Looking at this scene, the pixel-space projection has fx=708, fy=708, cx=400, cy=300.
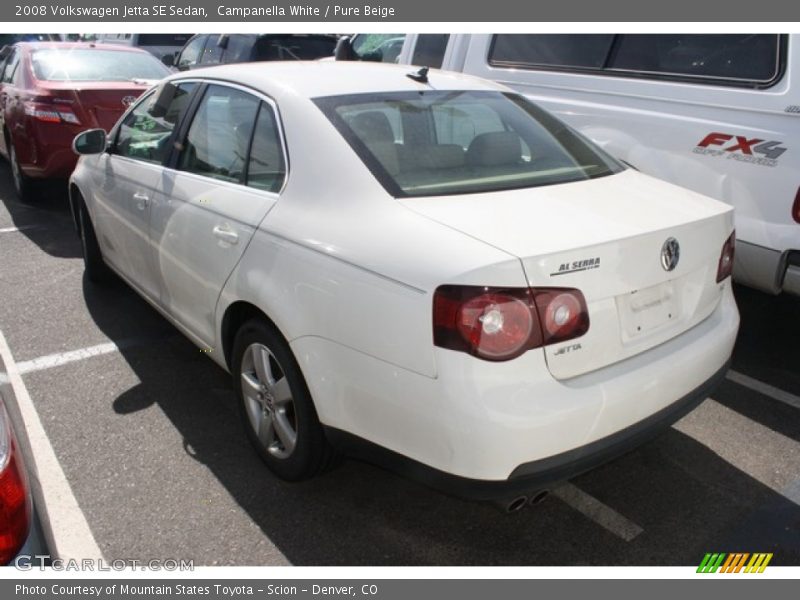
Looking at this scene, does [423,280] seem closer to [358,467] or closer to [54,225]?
[358,467]

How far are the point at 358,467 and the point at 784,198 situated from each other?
2.54 meters

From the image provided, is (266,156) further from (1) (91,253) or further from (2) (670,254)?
(1) (91,253)

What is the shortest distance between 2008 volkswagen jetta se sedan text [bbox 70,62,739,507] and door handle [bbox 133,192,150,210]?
5.7 inches

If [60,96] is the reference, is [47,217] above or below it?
below

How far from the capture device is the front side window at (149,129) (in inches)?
145

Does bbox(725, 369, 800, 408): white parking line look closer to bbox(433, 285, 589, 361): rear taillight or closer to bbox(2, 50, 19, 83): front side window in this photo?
bbox(433, 285, 589, 361): rear taillight

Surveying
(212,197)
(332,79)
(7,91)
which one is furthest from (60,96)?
(332,79)

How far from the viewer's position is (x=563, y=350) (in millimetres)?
2170

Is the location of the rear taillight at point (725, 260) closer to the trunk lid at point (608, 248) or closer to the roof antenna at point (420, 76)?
the trunk lid at point (608, 248)

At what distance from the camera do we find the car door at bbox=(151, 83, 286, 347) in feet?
9.49

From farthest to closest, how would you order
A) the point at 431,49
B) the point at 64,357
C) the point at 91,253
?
the point at 431,49 → the point at 91,253 → the point at 64,357

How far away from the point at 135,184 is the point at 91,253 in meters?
1.43

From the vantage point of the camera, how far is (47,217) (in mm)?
7191

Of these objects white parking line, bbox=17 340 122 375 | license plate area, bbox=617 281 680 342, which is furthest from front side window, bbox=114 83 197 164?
license plate area, bbox=617 281 680 342
